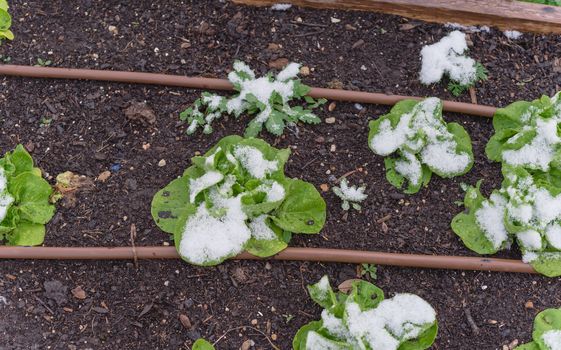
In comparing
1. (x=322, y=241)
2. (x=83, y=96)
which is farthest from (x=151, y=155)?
(x=322, y=241)

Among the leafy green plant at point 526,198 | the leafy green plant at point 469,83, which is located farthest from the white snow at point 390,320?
the leafy green plant at point 469,83

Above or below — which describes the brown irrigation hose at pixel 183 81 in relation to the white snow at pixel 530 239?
above

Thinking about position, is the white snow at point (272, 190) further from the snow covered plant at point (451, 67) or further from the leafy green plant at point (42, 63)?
the leafy green plant at point (42, 63)

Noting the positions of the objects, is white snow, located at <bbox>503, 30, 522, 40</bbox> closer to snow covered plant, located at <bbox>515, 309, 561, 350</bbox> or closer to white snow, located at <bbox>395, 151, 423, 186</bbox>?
white snow, located at <bbox>395, 151, 423, 186</bbox>

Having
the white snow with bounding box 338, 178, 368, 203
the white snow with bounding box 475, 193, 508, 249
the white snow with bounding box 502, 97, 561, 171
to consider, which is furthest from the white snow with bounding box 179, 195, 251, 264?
the white snow with bounding box 502, 97, 561, 171

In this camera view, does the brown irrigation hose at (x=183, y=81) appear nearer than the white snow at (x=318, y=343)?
No

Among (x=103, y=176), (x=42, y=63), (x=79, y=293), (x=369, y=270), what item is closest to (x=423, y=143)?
(x=369, y=270)

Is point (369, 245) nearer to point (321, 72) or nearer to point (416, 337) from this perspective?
point (416, 337)
